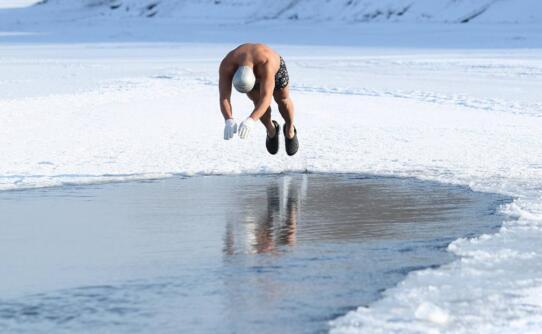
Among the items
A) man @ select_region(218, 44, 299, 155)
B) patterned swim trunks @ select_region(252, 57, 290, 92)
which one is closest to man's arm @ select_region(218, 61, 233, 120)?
man @ select_region(218, 44, 299, 155)

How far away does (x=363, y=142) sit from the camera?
40.0ft

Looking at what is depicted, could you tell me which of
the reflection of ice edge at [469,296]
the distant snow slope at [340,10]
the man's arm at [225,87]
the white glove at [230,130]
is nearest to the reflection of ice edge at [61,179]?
the man's arm at [225,87]

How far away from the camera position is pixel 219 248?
6750mm

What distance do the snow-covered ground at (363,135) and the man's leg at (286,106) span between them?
12.6 inches

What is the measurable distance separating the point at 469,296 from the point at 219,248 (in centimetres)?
173

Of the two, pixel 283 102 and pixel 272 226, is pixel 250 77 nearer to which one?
pixel 283 102

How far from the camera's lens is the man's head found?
9250 mm

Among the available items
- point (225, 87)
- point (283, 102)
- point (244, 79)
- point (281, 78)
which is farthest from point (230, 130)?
point (283, 102)

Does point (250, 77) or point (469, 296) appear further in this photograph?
point (250, 77)

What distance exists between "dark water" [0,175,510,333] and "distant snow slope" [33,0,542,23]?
3728cm

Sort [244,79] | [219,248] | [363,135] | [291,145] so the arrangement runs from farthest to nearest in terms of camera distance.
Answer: [363,135], [291,145], [244,79], [219,248]

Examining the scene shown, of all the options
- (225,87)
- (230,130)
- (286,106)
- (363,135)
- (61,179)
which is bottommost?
(61,179)

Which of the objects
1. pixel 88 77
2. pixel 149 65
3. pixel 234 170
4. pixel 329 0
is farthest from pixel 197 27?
pixel 234 170

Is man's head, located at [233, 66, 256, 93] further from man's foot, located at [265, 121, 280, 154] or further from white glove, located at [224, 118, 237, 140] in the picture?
man's foot, located at [265, 121, 280, 154]
